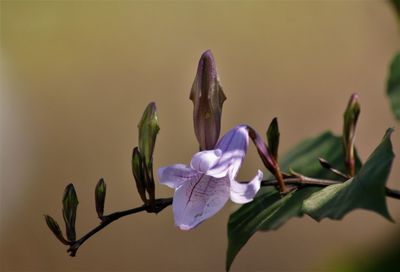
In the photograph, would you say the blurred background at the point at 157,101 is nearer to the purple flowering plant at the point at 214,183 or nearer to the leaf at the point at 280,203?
the leaf at the point at 280,203

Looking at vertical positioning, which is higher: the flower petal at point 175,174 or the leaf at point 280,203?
the flower petal at point 175,174

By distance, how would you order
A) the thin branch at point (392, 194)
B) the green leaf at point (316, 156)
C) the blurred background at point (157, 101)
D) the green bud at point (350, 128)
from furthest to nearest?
the blurred background at point (157, 101)
the green leaf at point (316, 156)
the green bud at point (350, 128)
the thin branch at point (392, 194)

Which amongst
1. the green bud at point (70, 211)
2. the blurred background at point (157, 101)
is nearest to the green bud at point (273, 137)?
the green bud at point (70, 211)

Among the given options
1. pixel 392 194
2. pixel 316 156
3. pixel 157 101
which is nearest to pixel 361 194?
pixel 392 194

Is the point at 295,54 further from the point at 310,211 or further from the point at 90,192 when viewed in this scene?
the point at 310,211

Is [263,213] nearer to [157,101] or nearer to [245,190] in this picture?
[245,190]

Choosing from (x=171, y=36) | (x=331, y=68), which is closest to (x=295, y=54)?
(x=331, y=68)
